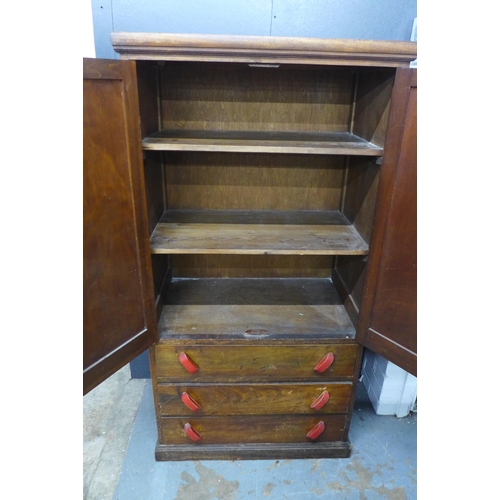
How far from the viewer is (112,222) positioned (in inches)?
38.9

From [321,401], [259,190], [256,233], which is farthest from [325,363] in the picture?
[259,190]

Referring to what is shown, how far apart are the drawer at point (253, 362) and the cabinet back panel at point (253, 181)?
1.89 feet

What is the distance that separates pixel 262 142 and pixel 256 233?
0.32 meters

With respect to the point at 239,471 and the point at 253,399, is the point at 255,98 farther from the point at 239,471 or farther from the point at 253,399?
the point at 239,471

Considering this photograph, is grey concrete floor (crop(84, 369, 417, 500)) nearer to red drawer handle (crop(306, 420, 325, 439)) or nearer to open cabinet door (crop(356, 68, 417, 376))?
red drawer handle (crop(306, 420, 325, 439))

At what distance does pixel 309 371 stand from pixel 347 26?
1.30 m

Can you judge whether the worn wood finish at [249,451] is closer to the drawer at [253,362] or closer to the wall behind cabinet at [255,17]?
the drawer at [253,362]

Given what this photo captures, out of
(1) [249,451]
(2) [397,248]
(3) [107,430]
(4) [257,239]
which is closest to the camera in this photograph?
(2) [397,248]

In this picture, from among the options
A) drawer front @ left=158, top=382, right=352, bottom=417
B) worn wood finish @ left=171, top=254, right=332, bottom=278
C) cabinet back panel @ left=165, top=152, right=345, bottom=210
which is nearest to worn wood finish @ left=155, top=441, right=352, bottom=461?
drawer front @ left=158, top=382, right=352, bottom=417

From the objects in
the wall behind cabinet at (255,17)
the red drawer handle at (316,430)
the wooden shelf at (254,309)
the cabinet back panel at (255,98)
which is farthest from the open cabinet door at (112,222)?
the red drawer handle at (316,430)

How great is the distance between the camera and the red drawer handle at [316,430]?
55.8 inches

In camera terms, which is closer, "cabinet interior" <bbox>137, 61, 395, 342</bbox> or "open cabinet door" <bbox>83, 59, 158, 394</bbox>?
"open cabinet door" <bbox>83, 59, 158, 394</bbox>

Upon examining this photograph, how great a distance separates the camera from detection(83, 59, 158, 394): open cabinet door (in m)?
0.89

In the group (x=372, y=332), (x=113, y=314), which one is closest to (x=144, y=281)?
(x=113, y=314)
